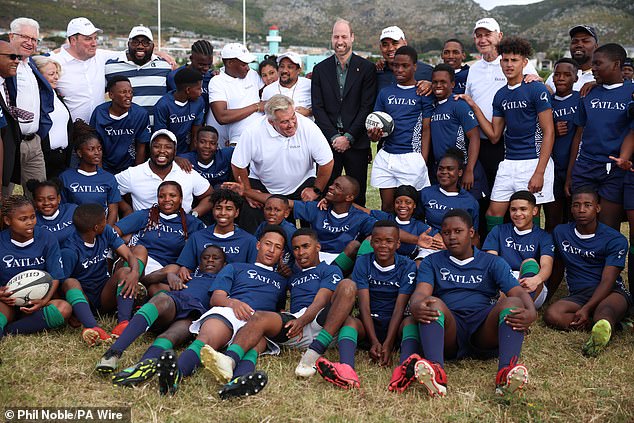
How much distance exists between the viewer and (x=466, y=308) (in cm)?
473

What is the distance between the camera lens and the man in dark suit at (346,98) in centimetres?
702

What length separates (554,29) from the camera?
422 feet

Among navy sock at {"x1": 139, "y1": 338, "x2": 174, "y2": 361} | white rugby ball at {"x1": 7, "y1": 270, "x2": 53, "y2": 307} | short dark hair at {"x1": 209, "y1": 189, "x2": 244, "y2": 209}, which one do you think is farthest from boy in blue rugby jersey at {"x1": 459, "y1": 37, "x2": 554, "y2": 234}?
white rugby ball at {"x1": 7, "y1": 270, "x2": 53, "y2": 307}

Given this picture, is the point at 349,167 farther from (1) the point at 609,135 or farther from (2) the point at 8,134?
(2) the point at 8,134

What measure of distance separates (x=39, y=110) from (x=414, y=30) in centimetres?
15033

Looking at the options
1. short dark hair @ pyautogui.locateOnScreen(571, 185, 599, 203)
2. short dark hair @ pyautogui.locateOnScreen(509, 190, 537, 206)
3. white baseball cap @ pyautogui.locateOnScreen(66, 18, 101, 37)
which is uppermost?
white baseball cap @ pyautogui.locateOnScreen(66, 18, 101, 37)

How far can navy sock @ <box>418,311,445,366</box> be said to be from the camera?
14.4 feet

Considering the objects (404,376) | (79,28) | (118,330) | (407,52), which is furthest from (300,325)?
(79,28)

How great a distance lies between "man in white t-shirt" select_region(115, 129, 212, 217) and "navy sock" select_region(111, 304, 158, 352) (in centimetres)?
177

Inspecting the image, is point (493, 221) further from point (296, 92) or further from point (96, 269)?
point (96, 269)

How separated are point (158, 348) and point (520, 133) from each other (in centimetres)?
373

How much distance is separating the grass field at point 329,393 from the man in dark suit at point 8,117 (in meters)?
1.63

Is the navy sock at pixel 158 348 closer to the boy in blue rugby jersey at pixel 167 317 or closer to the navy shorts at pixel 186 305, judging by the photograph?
the boy in blue rugby jersey at pixel 167 317

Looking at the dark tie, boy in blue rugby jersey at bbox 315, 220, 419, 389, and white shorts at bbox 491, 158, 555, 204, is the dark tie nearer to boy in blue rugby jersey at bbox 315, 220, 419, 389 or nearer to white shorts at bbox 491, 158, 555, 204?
boy in blue rugby jersey at bbox 315, 220, 419, 389
